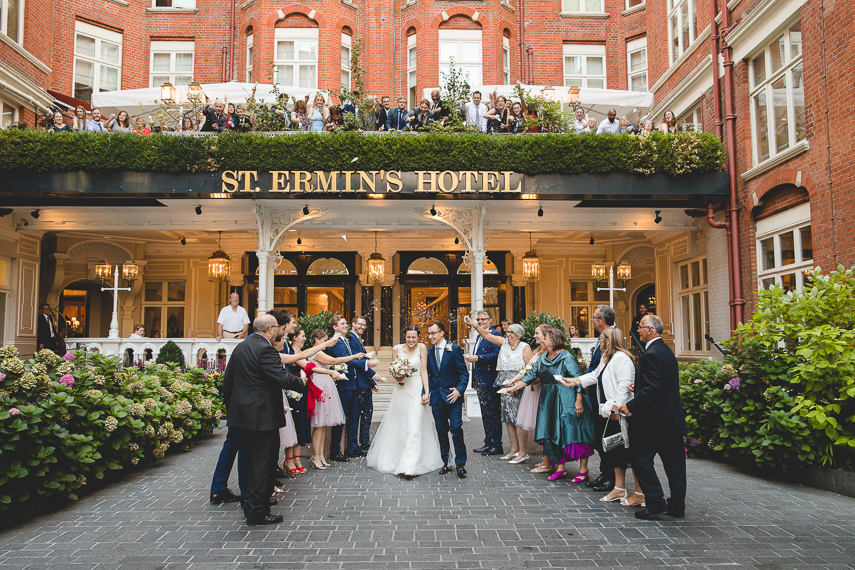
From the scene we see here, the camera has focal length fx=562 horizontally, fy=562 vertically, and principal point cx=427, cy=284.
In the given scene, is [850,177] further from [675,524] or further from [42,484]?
[42,484]

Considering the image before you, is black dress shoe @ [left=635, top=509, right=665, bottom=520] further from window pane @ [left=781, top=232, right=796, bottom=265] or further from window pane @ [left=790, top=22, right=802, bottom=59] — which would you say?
window pane @ [left=790, top=22, right=802, bottom=59]

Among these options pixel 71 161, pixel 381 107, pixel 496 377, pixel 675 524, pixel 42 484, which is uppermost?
pixel 381 107

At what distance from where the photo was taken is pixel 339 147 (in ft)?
37.0

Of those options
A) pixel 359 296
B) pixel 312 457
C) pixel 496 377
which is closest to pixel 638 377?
pixel 496 377

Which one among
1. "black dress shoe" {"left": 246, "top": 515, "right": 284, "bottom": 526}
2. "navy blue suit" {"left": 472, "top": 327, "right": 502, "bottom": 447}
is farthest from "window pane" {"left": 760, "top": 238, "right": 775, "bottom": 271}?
"black dress shoe" {"left": 246, "top": 515, "right": 284, "bottom": 526}

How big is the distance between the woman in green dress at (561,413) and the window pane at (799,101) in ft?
22.4

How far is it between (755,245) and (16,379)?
1219cm

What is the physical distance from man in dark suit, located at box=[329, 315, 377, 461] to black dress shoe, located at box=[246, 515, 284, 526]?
8.58 ft

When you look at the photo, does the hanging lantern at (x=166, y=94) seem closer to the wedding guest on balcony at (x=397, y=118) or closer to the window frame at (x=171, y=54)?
the wedding guest on balcony at (x=397, y=118)

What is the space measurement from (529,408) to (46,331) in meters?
13.5

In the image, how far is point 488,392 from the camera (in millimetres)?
8109

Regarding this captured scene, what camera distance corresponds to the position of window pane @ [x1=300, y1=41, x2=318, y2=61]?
17359 mm

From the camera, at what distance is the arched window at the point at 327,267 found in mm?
17219

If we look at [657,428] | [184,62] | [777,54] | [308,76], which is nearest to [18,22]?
[184,62]
